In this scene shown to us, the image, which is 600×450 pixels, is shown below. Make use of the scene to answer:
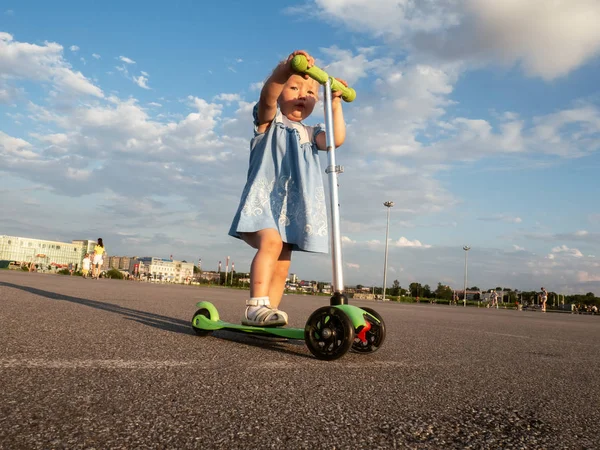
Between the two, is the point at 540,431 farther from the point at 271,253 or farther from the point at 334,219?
the point at 271,253

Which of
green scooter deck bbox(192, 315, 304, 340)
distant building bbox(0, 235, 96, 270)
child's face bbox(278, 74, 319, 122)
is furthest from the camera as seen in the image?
distant building bbox(0, 235, 96, 270)

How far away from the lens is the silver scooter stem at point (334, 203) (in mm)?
2911

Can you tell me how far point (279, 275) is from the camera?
3629mm

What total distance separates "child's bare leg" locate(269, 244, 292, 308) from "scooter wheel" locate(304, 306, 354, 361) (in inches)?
41.2

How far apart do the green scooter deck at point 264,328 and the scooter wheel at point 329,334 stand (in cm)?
7

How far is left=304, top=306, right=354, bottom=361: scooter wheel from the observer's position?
239 cm

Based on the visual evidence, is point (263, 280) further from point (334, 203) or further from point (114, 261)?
point (114, 261)

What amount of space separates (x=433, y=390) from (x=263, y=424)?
2.92ft

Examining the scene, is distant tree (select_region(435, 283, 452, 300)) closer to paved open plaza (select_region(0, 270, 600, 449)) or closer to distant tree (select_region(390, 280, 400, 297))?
distant tree (select_region(390, 280, 400, 297))

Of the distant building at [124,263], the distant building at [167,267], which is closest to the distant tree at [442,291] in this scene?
the distant building at [167,267]

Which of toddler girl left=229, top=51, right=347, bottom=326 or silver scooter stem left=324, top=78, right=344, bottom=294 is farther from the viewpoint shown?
toddler girl left=229, top=51, right=347, bottom=326

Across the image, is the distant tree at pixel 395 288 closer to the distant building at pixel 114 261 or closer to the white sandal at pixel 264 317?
the distant building at pixel 114 261

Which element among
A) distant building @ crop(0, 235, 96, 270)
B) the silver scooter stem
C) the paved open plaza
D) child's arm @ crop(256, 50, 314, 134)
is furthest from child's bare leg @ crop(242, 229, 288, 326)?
distant building @ crop(0, 235, 96, 270)

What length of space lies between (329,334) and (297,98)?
209 cm
